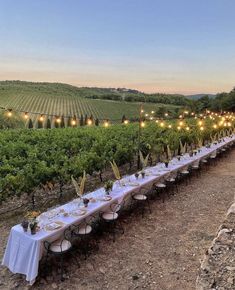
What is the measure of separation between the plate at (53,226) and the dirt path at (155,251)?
86cm

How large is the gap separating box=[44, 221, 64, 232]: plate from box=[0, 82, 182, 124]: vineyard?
42528mm

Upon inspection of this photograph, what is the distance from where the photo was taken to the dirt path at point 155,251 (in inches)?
217

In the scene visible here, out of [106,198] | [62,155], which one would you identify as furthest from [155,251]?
[62,155]

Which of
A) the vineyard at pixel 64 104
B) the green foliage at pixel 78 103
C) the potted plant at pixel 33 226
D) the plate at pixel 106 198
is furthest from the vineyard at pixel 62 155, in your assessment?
the vineyard at pixel 64 104

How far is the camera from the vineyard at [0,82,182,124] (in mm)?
51438

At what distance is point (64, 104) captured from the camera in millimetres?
56656

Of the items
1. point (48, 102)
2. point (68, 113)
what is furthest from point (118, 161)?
point (48, 102)

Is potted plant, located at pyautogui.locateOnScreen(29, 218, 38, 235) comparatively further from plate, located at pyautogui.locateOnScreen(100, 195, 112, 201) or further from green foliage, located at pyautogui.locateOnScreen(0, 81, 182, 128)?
green foliage, located at pyautogui.locateOnScreen(0, 81, 182, 128)

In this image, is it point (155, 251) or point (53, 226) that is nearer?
point (53, 226)

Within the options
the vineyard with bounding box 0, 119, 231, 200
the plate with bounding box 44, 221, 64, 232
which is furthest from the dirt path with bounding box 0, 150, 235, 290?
the vineyard with bounding box 0, 119, 231, 200

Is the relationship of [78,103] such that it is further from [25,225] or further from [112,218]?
[25,225]

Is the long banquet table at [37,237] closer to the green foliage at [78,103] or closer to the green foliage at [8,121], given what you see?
the green foliage at [8,121]

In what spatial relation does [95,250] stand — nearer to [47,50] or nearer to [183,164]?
[183,164]

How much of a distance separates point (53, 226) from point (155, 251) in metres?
2.33
